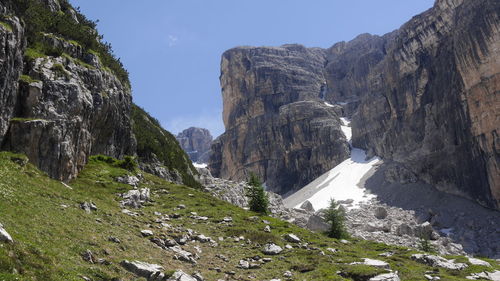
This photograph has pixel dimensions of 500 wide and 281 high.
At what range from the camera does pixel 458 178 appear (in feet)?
404

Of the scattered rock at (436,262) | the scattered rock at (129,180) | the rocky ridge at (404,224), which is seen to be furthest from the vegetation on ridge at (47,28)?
the scattered rock at (436,262)

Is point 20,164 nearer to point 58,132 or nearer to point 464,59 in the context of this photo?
point 58,132

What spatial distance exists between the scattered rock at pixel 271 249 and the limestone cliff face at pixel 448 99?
103336 millimetres

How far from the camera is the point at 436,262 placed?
3406cm

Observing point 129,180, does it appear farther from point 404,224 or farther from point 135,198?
point 404,224

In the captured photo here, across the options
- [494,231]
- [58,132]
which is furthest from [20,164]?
[494,231]

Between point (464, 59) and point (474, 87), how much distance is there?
30.7 ft

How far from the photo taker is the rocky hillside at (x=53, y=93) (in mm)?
32750

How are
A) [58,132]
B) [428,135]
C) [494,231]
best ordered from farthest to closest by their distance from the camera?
1. [428,135]
2. [494,231]
3. [58,132]

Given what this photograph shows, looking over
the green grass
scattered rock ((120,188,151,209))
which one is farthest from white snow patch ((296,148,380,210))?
the green grass

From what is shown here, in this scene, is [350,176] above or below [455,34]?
below

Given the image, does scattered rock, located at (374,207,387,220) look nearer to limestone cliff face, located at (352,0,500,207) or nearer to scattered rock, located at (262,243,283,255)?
limestone cliff face, located at (352,0,500,207)

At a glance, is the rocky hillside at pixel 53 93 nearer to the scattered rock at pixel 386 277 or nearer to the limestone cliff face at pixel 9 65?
the limestone cliff face at pixel 9 65

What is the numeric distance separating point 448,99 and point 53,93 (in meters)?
127
